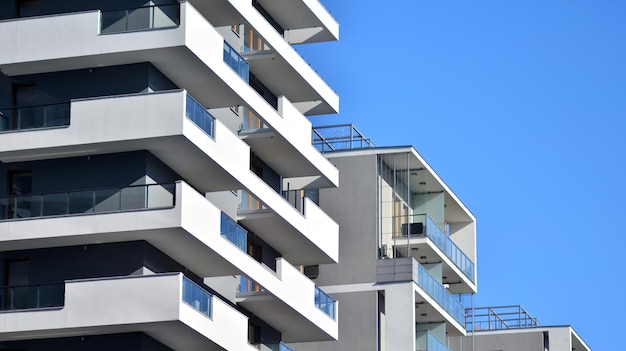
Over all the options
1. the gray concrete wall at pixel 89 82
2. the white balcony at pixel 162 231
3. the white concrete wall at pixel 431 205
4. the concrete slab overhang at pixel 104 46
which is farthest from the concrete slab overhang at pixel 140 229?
the white concrete wall at pixel 431 205

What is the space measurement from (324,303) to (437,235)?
18.0 m

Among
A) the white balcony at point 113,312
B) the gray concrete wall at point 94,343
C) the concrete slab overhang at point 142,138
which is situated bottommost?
the gray concrete wall at point 94,343

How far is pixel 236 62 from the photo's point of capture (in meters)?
57.3

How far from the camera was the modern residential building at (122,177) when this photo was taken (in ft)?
168

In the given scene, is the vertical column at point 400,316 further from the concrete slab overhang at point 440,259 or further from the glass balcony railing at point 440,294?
the concrete slab overhang at point 440,259

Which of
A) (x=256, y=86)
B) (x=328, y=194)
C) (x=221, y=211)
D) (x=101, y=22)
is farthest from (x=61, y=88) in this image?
(x=328, y=194)

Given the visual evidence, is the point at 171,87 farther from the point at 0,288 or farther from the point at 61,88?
Answer: the point at 0,288

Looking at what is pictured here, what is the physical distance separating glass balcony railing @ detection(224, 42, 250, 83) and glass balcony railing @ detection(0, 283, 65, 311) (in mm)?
9632

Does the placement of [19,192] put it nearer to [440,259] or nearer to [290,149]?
[290,149]

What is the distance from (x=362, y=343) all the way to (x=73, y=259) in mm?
23630

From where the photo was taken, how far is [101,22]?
5362 centimetres

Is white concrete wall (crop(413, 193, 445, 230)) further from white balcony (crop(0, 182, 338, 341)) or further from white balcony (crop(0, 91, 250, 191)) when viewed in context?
white balcony (crop(0, 91, 250, 191))

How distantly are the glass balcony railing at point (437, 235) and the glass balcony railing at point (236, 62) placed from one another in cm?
2102

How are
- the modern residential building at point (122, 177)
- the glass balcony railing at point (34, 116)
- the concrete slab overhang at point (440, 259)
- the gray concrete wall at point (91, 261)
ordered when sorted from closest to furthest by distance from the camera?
the modern residential building at point (122, 177) → the gray concrete wall at point (91, 261) → the glass balcony railing at point (34, 116) → the concrete slab overhang at point (440, 259)
